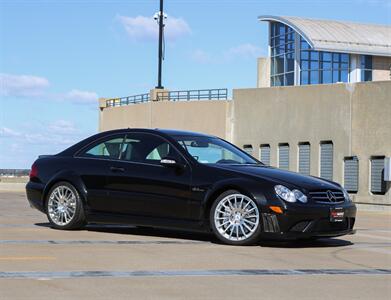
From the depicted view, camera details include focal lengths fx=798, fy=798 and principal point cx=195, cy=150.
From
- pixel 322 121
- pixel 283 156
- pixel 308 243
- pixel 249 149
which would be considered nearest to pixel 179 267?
pixel 308 243

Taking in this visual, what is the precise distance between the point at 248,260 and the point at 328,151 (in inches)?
1054

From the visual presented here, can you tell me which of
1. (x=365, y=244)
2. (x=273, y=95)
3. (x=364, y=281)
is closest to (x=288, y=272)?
(x=364, y=281)

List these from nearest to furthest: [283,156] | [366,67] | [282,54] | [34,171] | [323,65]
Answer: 1. [34,171]
2. [283,156]
3. [323,65]
4. [366,67]
5. [282,54]

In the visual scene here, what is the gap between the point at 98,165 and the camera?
37.6ft

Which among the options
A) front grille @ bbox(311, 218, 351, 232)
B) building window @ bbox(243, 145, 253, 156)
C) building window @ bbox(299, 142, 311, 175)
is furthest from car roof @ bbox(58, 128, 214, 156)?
building window @ bbox(243, 145, 253, 156)

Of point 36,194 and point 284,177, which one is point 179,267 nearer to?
point 284,177

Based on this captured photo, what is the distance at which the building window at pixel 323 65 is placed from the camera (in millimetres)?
48156

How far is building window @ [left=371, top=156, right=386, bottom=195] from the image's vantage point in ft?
106

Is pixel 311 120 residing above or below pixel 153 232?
above

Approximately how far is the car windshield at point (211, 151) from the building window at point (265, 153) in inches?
1047

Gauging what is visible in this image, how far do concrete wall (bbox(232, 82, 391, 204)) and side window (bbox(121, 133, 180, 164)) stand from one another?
22.2 meters

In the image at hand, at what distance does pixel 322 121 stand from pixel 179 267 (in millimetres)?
27942

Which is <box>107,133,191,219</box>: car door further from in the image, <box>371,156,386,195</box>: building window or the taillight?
<box>371,156,386,195</box>: building window

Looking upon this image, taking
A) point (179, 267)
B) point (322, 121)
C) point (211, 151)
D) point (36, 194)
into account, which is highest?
point (322, 121)
